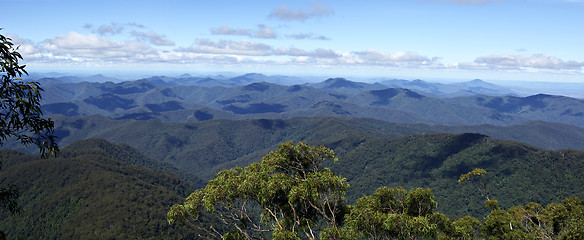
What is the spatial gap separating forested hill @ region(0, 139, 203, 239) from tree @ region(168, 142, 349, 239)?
5554 inches

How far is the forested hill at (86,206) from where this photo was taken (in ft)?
481

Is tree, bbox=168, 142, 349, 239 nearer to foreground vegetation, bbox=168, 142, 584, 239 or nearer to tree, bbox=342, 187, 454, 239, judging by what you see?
foreground vegetation, bbox=168, 142, 584, 239

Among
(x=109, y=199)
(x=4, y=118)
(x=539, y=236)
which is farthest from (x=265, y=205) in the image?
(x=109, y=199)

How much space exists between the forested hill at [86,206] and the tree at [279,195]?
463 ft

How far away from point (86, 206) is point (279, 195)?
180229mm

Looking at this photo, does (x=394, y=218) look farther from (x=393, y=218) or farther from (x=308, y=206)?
(x=308, y=206)

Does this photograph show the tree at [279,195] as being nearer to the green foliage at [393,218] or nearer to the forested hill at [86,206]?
the green foliage at [393,218]

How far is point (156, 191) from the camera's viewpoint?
191 meters

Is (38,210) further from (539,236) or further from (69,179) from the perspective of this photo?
(539,236)

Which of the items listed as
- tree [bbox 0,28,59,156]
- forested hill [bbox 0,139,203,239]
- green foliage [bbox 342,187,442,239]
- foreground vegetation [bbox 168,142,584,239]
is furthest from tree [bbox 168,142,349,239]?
forested hill [bbox 0,139,203,239]

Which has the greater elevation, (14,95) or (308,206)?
(14,95)

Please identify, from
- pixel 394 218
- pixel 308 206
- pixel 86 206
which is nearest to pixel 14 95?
pixel 308 206

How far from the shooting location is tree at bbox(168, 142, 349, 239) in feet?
75.8

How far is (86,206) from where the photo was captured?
16300 cm
